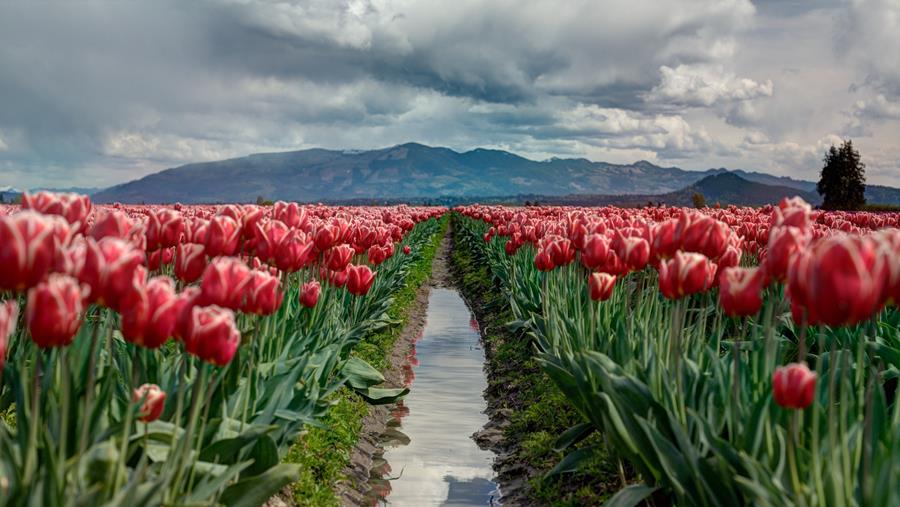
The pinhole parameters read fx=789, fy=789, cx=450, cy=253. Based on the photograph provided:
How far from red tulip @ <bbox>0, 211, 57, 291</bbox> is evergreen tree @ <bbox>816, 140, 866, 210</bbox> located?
8808cm

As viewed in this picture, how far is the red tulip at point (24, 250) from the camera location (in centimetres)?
259

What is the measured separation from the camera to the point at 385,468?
7324 millimetres

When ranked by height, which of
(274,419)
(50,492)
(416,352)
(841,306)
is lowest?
(416,352)

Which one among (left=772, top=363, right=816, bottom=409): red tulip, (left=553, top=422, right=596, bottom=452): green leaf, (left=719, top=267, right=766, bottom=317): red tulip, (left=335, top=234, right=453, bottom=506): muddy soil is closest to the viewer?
(left=772, top=363, right=816, bottom=409): red tulip

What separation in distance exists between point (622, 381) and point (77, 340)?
3059 mm

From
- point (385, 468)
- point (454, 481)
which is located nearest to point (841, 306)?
point (454, 481)

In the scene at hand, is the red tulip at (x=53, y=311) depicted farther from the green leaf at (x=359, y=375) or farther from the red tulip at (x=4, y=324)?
the green leaf at (x=359, y=375)

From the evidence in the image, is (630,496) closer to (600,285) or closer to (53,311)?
(600,285)

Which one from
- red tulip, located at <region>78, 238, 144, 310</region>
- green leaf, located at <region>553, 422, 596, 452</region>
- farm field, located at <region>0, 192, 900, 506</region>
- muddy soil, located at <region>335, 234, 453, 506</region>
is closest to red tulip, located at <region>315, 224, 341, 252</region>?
farm field, located at <region>0, 192, 900, 506</region>

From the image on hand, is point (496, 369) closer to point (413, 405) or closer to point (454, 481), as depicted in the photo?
point (413, 405)

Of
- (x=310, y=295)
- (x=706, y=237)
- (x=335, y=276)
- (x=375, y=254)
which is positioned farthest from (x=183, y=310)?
(x=375, y=254)

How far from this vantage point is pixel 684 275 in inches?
170

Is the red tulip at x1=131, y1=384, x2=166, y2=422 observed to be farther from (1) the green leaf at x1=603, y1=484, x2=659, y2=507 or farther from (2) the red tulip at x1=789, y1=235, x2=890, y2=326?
(2) the red tulip at x1=789, y1=235, x2=890, y2=326

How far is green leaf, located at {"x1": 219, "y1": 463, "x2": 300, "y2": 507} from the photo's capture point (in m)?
3.88
